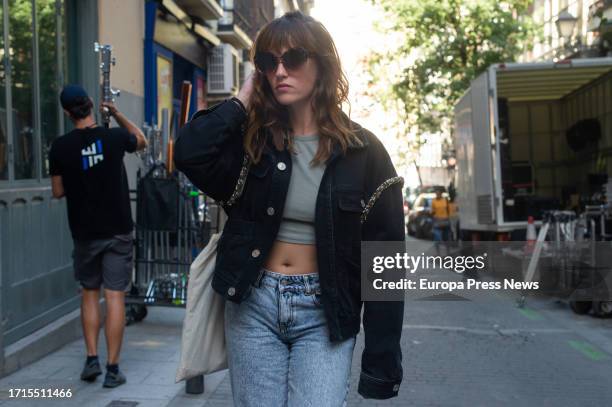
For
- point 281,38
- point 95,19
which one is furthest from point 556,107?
point 281,38

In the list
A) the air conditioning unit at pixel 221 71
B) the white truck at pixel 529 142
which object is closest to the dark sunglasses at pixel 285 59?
the white truck at pixel 529 142

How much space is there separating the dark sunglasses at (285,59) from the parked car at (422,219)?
951 inches

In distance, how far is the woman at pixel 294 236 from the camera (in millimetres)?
2516

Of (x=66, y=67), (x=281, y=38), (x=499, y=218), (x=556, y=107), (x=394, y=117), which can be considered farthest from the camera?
(x=394, y=117)

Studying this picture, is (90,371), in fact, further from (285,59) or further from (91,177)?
(285,59)

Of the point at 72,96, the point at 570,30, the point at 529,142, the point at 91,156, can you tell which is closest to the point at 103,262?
the point at 91,156

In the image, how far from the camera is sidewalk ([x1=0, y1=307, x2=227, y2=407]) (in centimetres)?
530

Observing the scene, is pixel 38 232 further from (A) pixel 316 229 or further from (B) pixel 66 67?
(A) pixel 316 229

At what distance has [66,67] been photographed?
315 inches

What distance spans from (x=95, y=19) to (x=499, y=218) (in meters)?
7.05

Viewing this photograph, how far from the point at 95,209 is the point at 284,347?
321 centimetres

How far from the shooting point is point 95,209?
17.9 feet

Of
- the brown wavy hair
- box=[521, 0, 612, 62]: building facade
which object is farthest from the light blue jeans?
box=[521, 0, 612, 62]: building facade

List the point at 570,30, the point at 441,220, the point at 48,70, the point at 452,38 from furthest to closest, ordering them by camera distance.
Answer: the point at 452,38
the point at 441,220
the point at 570,30
the point at 48,70
